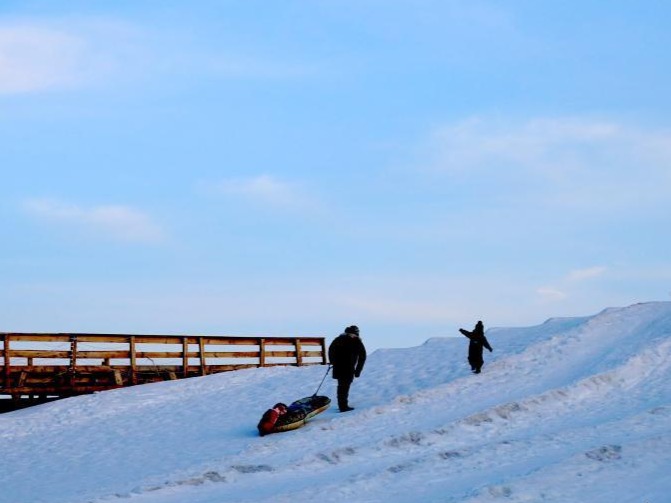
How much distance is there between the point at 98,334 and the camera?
26.7m

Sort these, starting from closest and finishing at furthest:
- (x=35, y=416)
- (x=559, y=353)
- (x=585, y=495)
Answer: (x=585, y=495)
(x=559, y=353)
(x=35, y=416)

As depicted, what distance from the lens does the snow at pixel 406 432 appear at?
13.3 metres

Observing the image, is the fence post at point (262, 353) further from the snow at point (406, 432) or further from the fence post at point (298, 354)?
the snow at point (406, 432)

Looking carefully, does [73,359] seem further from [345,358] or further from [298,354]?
[345,358]

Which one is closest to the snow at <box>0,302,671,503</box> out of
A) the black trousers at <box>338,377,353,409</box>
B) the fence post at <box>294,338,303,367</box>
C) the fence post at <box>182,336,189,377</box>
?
the black trousers at <box>338,377,353,409</box>

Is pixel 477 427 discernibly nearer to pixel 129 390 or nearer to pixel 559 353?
pixel 559 353

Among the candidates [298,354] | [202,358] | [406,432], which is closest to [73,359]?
[202,358]

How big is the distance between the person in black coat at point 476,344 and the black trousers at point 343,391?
321 cm

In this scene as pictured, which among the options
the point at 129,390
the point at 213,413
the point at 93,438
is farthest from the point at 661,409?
the point at 129,390

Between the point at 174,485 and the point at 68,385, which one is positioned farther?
the point at 68,385

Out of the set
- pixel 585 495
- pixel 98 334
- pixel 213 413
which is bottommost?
pixel 585 495

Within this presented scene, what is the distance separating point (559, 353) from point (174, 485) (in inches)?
410

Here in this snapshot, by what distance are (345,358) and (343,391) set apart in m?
0.66

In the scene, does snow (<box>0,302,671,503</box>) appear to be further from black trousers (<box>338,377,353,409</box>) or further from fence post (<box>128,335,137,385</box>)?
fence post (<box>128,335,137,385</box>)
